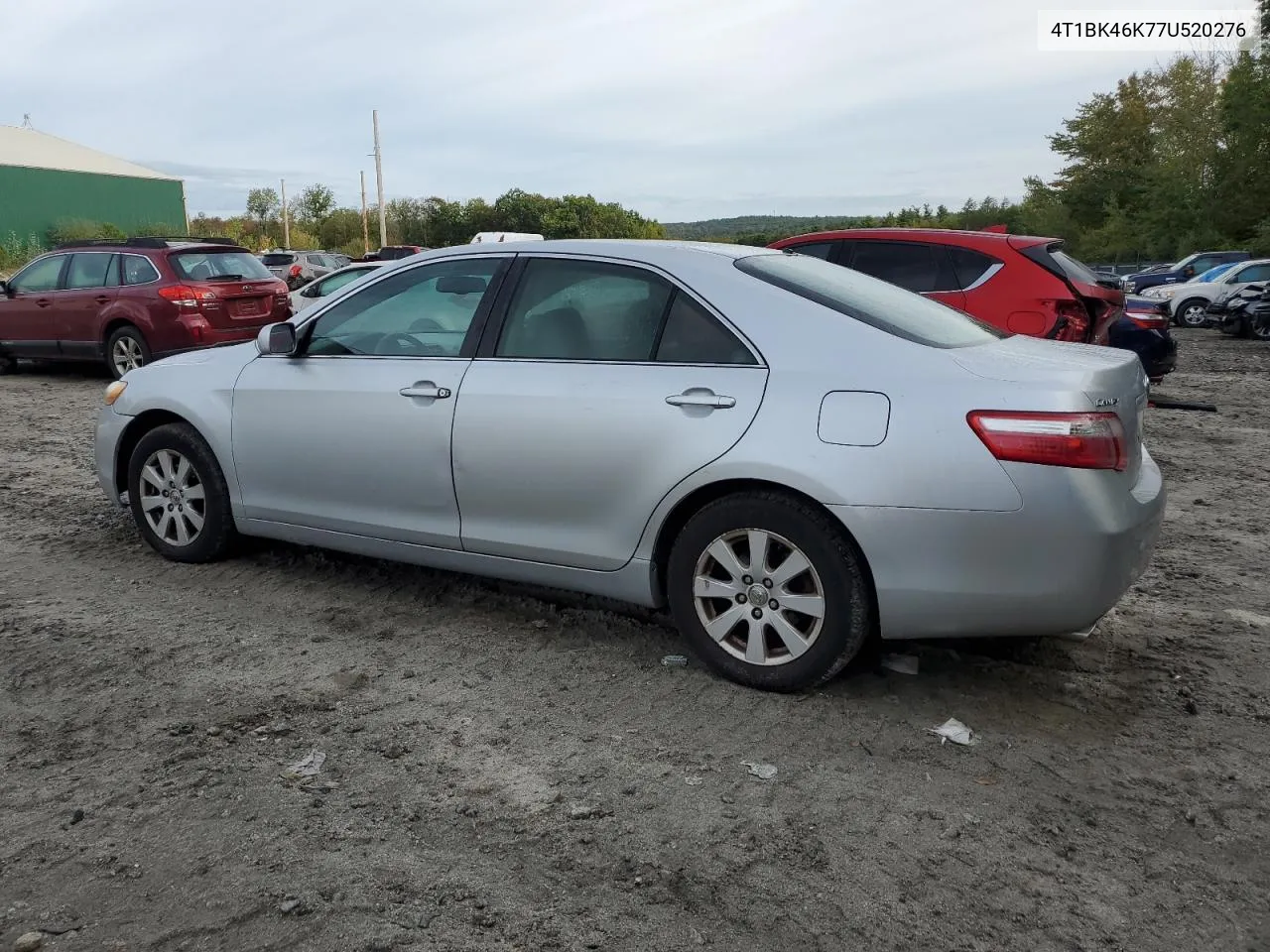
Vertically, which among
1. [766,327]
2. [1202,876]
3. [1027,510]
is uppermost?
[766,327]

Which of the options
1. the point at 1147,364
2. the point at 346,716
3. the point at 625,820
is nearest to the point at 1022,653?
the point at 625,820

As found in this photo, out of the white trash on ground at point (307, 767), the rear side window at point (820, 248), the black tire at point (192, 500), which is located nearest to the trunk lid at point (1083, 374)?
the white trash on ground at point (307, 767)

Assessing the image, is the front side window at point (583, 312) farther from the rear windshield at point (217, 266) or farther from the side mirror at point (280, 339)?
the rear windshield at point (217, 266)

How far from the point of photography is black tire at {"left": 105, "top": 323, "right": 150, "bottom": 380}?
11.9 meters

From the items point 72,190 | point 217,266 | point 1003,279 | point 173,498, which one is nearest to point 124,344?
point 217,266

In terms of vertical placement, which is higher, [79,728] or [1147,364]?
[1147,364]

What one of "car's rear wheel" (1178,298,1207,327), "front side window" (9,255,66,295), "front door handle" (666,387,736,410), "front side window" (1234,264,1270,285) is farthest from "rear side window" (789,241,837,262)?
"car's rear wheel" (1178,298,1207,327)

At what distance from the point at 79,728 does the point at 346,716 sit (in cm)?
84

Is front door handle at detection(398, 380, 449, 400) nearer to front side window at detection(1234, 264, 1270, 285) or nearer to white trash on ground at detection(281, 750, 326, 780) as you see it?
white trash on ground at detection(281, 750, 326, 780)

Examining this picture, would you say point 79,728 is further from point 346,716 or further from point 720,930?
point 720,930

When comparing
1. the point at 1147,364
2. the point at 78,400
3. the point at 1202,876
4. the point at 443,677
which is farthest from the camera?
the point at 78,400

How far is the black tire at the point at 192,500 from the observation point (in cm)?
501

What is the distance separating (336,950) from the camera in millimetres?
2387

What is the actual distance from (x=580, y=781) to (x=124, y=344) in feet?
35.6
